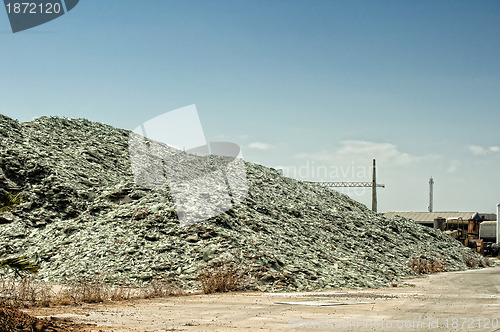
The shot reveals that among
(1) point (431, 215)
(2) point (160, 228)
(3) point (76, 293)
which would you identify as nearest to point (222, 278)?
(2) point (160, 228)

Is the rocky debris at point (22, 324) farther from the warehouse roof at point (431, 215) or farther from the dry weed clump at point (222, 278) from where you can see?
the warehouse roof at point (431, 215)

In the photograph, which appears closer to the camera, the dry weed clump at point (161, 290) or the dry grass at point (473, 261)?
the dry weed clump at point (161, 290)

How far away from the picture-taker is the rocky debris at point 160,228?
14500 mm

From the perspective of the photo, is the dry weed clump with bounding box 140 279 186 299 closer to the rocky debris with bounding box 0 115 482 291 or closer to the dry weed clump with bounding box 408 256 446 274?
the rocky debris with bounding box 0 115 482 291

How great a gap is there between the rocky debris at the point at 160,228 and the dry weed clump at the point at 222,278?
25cm

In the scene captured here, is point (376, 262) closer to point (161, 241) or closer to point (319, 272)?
point (319, 272)

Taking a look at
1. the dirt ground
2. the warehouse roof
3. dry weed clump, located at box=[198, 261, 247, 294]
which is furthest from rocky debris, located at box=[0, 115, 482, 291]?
the warehouse roof

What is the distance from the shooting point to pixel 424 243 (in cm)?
2548

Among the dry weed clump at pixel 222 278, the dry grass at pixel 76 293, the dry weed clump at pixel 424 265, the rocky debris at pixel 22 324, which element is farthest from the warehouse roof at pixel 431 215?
the rocky debris at pixel 22 324

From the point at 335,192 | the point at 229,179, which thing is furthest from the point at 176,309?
the point at 335,192

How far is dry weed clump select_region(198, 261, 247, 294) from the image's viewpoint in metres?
13.0

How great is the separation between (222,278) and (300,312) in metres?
4.03

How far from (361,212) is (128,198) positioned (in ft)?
42.0

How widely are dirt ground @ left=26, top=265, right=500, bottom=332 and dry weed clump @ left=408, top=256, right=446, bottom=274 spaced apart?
662 cm
